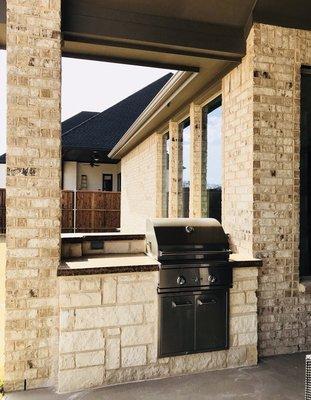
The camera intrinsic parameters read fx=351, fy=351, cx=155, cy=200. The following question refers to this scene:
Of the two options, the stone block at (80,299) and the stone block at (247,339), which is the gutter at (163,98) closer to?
the stone block at (80,299)

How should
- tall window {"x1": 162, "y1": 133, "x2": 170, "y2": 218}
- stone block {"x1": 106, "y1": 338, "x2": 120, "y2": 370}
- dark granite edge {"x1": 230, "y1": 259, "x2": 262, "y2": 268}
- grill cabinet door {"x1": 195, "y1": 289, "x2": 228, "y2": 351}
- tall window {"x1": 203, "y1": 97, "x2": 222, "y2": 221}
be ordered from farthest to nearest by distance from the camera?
tall window {"x1": 162, "y1": 133, "x2": 170, "y2": 218}
tall window {"x1": 203, "y1": 97, "x2": 222, "y2": 221}
dark granite edge {"x1": 230, "y1": 259, "x2": 262, "y2": 268}
grill cabinet door {"x1": 195, "y1": 289, "x2": 228, "y2": 351}
stone block {"x1": 106, "y1": 338, "x2": 120, "y2": 370}

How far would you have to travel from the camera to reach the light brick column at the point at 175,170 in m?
7.30

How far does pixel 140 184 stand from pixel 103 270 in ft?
25.0

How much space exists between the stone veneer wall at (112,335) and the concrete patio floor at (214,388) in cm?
10

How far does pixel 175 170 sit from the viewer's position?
7434 millimetres

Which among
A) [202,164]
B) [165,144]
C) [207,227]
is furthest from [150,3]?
[165,144]

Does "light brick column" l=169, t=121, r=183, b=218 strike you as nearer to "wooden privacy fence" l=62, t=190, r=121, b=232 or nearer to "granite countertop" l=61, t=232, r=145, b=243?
"granite countertop" l=61, t=232, r=145, b=243

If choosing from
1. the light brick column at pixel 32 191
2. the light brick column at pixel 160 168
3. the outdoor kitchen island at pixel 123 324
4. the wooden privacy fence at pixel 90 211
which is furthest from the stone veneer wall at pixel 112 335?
the wooden privacy fence at pixel 90 211

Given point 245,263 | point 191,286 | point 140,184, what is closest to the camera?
point 191,286

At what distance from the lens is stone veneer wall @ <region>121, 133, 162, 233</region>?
8.80 meters

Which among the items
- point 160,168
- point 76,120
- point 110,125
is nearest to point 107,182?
point 110,125

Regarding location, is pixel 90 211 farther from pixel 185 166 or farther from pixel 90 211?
pixel 185 166

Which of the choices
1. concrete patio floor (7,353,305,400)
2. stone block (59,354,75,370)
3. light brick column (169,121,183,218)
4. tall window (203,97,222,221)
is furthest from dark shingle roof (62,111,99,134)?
concrete patio floor (7,353,305,400)

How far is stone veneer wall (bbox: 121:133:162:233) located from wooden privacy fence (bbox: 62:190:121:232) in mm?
1656
